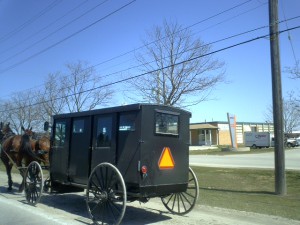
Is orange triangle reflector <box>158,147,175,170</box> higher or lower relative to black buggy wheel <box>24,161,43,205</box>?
higher

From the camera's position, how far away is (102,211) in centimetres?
812

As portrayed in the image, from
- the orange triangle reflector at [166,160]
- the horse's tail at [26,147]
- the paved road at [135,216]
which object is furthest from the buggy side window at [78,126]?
the horse's tail at [26,147]

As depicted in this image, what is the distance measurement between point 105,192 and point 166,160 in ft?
4.70

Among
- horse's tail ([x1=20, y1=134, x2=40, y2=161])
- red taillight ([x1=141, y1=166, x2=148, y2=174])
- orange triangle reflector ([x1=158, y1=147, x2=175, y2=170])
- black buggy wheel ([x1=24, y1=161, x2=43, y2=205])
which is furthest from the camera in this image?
horse's tail ([x1=20, y1=134, x2=40, y2=161])

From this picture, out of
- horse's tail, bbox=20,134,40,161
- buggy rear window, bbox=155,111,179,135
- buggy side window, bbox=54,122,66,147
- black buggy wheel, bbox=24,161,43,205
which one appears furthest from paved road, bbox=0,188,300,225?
horse's tail, bbox=20,134,40,161

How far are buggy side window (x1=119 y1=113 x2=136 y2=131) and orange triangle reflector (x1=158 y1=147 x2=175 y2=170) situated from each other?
34.7 inches

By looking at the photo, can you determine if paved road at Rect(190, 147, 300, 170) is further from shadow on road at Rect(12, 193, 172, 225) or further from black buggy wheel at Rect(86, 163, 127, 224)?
black buggy wheel at Rect(86, 163, 127, 224)

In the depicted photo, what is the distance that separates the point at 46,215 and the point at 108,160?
219cm

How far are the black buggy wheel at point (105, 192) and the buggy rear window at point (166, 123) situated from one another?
130cm

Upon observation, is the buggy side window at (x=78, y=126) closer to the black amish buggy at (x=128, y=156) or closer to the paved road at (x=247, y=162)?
the black amish buggy at (x=128, y=156)

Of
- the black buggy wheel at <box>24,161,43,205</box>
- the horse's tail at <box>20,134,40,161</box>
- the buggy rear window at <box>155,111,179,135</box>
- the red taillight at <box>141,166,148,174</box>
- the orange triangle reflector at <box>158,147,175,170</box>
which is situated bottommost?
the black buggy wheel at <box>24,161,43,205</box>

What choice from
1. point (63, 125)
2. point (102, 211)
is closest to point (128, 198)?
point (102, 211)

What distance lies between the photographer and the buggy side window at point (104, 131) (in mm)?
8555

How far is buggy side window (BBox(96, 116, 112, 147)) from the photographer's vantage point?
28.1ft
